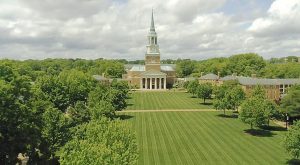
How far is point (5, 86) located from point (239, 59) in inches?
6758

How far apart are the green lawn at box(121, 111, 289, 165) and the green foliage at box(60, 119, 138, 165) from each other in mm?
10152

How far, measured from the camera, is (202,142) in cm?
5022

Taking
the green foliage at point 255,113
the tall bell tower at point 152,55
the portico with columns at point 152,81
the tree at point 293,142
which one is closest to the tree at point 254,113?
the green foliage at point 255,113

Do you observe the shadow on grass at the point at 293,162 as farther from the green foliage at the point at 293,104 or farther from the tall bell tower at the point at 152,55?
the tall bell tower at the point at 152,55

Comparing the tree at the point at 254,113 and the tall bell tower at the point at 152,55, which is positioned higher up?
the tall bell tower at the point at 152,55

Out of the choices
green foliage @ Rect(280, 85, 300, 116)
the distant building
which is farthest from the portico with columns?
green foliage @ Rect(280, 85, 300, 116)

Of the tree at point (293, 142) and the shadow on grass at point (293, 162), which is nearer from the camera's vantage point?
the tree at point (293, 142)

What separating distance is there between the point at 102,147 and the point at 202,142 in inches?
1066

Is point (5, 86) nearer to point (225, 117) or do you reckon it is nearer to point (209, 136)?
point (209, 136)

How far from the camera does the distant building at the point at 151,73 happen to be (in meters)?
158

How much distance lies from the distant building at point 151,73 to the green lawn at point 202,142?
86514 millimetres

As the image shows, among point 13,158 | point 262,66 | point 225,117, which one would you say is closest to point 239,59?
point 262,66

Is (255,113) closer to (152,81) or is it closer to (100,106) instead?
(100,106)

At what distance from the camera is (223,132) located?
5712 centimetres
